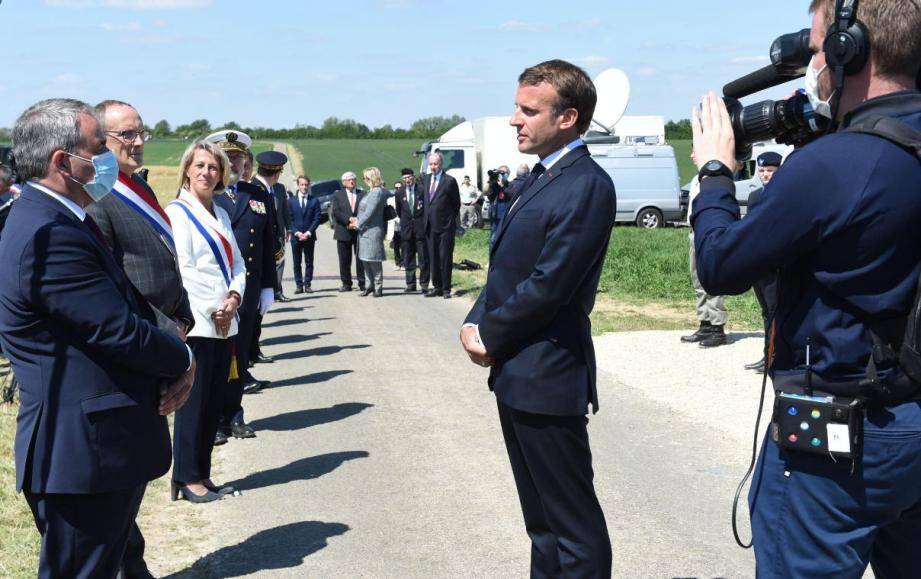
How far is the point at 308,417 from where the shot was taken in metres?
8.31

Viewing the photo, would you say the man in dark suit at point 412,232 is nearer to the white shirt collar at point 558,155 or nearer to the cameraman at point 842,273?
the white shirt collar at point 558,155

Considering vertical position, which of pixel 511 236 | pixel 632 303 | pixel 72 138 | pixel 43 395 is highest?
pixel 72 138

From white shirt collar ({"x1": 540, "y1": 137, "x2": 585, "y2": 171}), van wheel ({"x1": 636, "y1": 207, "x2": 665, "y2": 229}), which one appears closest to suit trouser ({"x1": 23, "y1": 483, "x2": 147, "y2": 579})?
white shirt collar ({"x1": 540, "y1": 137, "x2": 585, "y2": 171})

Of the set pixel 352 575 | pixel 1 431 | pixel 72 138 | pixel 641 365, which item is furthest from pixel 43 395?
pixel 641 365

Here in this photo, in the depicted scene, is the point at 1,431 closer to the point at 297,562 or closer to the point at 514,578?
the point at 297,562

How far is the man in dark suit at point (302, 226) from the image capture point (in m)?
17.9

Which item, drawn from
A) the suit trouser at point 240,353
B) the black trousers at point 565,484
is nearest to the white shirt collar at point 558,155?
the black trousers at point 565,484

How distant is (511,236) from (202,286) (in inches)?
116

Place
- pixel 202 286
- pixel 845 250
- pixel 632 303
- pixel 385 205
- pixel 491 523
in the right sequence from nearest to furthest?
pixel 845 250 → pixel 491 523 → pixel 202 286 → pixel 632 303 → pixel 385 205

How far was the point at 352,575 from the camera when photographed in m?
4.82

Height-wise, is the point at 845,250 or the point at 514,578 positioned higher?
the point at 845,250

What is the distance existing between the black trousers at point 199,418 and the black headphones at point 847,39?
4310 millimetres

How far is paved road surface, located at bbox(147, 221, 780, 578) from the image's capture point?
5.04 meters

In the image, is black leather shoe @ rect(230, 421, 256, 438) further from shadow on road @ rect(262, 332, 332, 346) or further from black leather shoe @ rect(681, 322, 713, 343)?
black leather shoe @ rect(681, 322, 713, 343)
